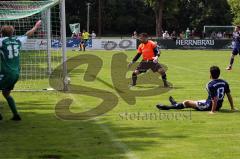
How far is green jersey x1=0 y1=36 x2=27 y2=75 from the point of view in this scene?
11438mm

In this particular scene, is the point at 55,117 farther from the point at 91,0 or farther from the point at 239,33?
the point at 91,0

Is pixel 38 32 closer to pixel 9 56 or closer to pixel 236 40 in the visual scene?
pixel 236 40

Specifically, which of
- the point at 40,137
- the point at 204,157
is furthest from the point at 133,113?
the point at 204,157

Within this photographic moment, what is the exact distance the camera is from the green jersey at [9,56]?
11.4 m

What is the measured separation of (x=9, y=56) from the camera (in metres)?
11.5

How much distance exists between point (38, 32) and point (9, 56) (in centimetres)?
1372

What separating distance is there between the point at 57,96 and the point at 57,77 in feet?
20.3

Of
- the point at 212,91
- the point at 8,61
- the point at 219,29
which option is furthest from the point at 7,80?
the point at 219,29

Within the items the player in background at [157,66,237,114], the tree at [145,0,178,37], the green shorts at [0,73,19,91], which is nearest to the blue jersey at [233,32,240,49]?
the player in background at [157,66,237,114]

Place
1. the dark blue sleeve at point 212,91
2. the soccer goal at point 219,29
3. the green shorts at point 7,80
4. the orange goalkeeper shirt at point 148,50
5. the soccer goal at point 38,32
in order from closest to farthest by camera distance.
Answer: the green shorts at point 7,80, the dark blue sleeve at point 212,91, the soccer goal at point 38,32, the orange goalkeeper shirt at point 148,50, the soccer goal at point 219,29

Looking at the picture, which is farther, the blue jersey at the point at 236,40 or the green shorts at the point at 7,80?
the blue jersey at the point at 236,40

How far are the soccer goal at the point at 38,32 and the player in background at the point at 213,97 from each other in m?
5.18

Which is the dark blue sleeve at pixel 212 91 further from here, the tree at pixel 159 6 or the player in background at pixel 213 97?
the tree at pixel 159 6

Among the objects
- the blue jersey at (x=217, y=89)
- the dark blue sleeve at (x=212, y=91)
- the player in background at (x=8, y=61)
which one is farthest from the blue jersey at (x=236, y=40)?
the player in background at (x=8, y=61)
